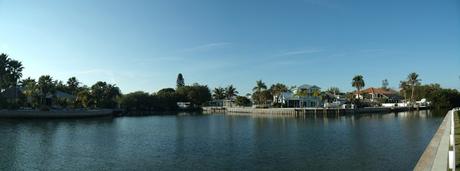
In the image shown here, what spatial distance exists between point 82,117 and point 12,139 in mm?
46748

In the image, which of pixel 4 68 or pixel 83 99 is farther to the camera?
pixel 83 99

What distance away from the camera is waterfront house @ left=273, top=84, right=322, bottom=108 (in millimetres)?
113500

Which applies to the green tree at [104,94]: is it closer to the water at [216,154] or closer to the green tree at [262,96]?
A: the green tree at [262,96]

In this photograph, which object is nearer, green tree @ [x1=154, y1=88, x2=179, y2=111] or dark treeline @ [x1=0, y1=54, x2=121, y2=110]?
dark treeline @ [x1=0, y1=54, x2=121, y2=110]

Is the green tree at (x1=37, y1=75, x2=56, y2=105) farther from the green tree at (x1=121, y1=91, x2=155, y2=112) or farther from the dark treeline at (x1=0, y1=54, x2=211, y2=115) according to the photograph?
the green tree at (x1=121, y1=91, x2=155, y2=112)

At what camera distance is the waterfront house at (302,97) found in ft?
372

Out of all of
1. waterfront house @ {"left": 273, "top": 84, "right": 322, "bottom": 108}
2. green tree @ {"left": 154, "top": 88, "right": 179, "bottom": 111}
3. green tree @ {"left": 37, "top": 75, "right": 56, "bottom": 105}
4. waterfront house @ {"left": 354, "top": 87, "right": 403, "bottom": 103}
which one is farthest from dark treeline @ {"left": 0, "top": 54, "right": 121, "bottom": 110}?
waterfront house @ {"left": 354, "top": 87, "right": 403, "bottom": 103}

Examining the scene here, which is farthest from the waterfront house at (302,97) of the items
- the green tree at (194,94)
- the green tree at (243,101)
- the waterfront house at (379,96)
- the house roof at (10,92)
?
the house roof at (10,92)

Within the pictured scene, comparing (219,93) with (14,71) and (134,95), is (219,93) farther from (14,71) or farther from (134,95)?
(14,71)

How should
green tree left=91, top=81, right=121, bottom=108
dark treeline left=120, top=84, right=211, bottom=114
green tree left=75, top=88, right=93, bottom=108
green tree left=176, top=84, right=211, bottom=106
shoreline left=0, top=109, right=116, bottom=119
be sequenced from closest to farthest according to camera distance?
shoreline left=0, top=109, right=116, bottom=119 < green tree left=75, top=88, right=93, bottom=108 < green tree left=91, top=81, right=121, bottom=108 < dark treeline left=120, top=84, right=211, bottom=114 < green tree left=176, top=84, right=211, bottom=106

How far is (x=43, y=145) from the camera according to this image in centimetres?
3416

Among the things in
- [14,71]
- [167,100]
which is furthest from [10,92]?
[167,100]

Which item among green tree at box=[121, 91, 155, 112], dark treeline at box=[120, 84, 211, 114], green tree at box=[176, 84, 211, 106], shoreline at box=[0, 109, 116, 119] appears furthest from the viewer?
green tree at box=[176, 84, 211, 106]

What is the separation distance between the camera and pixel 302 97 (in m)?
113
